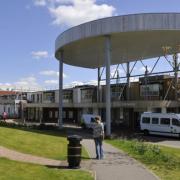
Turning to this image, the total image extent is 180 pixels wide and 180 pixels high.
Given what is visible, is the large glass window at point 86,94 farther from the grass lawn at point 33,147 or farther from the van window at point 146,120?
the grass lawn at point 33,147

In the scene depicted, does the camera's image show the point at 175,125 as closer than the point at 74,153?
No

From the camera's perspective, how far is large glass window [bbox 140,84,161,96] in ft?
185

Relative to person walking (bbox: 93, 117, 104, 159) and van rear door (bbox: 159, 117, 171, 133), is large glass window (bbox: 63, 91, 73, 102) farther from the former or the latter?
person walking (bbox: 93, 117, 104, 159)

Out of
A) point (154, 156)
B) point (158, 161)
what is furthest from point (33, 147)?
point (158, 161)

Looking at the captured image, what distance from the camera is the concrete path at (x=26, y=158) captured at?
16.8m

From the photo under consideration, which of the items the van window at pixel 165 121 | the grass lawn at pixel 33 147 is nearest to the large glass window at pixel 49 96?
the van window at pixel 165 121

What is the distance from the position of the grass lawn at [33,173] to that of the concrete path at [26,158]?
46.0 inches

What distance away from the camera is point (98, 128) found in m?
18.8

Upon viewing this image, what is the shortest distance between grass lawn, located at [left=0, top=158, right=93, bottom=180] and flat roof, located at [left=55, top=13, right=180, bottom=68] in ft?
52.0

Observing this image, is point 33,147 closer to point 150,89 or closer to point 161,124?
point 161,124

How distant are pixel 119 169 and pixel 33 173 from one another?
3.49 m

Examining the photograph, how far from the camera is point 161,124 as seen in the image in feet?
129

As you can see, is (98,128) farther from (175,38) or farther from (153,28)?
(175,38)

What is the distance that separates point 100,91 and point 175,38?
2978cm
